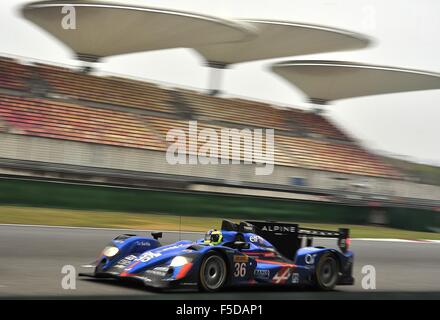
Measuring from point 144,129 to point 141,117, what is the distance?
1.37m

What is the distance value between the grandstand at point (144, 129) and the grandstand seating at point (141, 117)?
0.04m

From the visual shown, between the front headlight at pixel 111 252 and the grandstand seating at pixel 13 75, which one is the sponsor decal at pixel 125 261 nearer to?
the front headlight at pixel 111 252

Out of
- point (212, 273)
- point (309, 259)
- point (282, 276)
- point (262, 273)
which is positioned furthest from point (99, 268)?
point (309, 259)

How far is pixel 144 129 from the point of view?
23328 mm

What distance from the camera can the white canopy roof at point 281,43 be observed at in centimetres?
3048

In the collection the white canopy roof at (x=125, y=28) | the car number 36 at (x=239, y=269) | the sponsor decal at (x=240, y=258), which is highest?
the white canopy roof at (x=125, y=28)

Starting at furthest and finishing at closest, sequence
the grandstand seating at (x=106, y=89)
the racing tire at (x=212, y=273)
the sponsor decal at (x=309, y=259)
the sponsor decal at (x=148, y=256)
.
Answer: the grandstand seating at (x=106, y=89) → the sponsor decal at (x=309, y=259) → the sponsor decal at (x=148, y=256) → the racing tire at (x=212, y=273)

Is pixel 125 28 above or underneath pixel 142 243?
above

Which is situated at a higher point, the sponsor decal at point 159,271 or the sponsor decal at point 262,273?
the sponsor decal at point 159,271

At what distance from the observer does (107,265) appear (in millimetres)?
6875

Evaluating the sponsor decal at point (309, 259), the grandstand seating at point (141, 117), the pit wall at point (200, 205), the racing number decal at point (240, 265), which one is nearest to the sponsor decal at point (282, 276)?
the sponsor decal at point (309, 259)

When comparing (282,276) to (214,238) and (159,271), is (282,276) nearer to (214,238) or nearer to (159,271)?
(214,238)

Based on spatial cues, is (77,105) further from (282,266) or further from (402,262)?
(282,266)

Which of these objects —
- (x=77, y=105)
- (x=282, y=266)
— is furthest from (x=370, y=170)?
(x=282, y=266)
